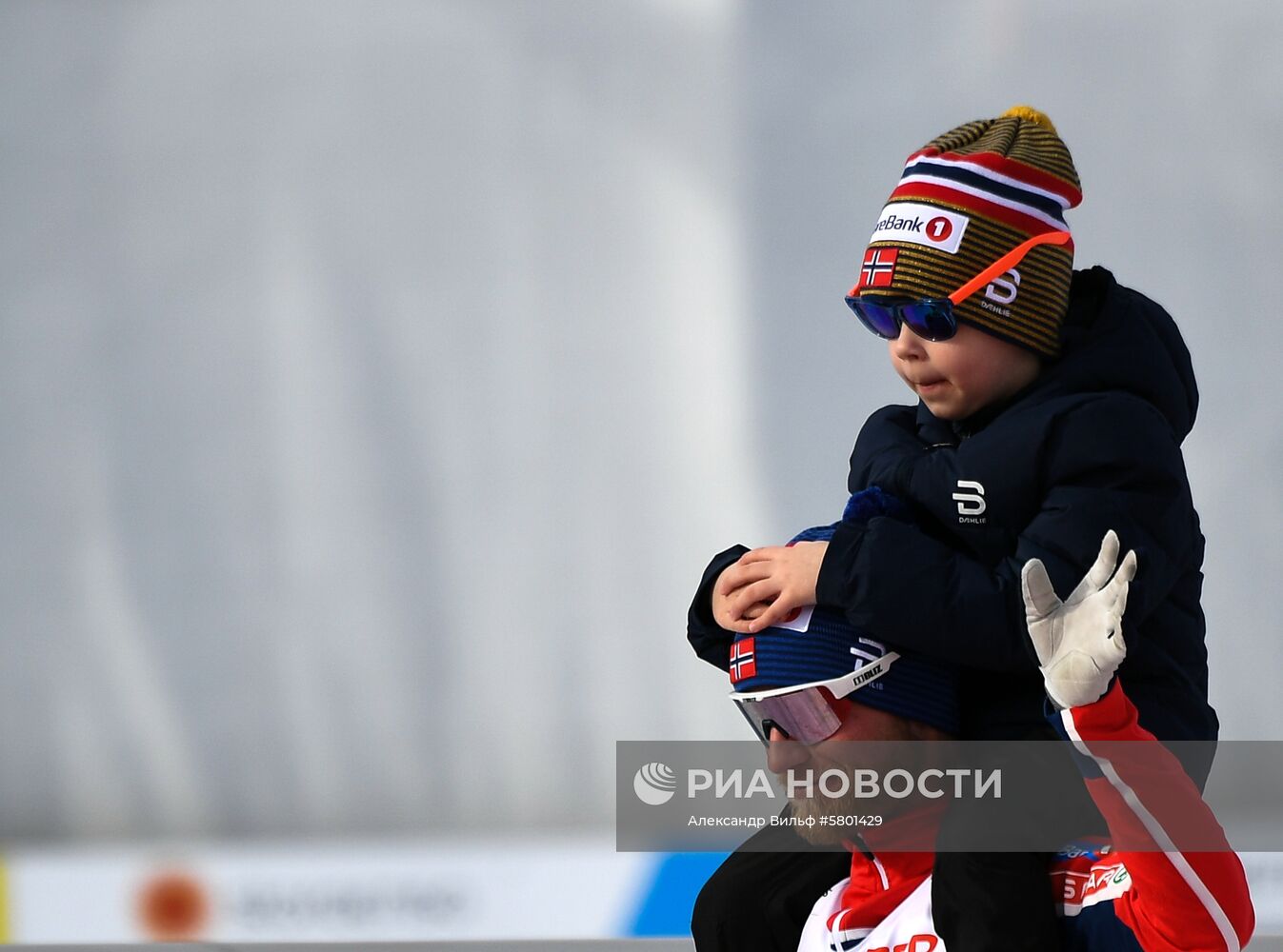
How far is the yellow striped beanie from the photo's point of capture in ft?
2.91

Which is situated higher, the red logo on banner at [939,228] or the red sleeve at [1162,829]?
the red logo on banner at [939,228]

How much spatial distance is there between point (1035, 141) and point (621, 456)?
7.44 ft

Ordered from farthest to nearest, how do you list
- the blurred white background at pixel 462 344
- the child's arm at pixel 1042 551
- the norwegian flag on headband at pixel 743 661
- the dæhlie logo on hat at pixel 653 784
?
the blurred white background at pixel 462 344, the dæhlie logo on hat at pixel 653 784, the norwegian flag on headband at pixel 743 661, the child's arm at pixel 1042 551

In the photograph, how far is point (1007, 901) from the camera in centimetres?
82

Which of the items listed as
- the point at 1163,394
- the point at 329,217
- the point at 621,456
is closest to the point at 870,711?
the point at 1163,394

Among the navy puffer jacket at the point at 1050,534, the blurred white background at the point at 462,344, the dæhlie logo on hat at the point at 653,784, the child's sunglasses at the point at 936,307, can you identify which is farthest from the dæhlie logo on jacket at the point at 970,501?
the blurred white background at the point at 462,344

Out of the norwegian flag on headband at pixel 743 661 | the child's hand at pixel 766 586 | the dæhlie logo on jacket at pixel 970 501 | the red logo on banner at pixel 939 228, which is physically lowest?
the norwegian flag on headband at pixel 743 661

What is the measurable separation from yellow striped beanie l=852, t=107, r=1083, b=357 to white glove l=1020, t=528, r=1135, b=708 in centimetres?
21

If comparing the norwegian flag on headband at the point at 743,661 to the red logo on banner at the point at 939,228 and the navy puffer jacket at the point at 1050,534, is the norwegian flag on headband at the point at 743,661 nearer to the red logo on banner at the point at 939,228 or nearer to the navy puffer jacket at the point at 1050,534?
the navy puffer jacket at the point at 1050,534

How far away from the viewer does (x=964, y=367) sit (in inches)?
35.2

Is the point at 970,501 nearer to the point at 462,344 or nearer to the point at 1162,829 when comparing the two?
the point at 1162,829

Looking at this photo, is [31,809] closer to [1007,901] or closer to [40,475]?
[40,475]

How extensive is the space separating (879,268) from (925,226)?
39 millimetres

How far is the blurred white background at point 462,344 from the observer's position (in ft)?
10.1
